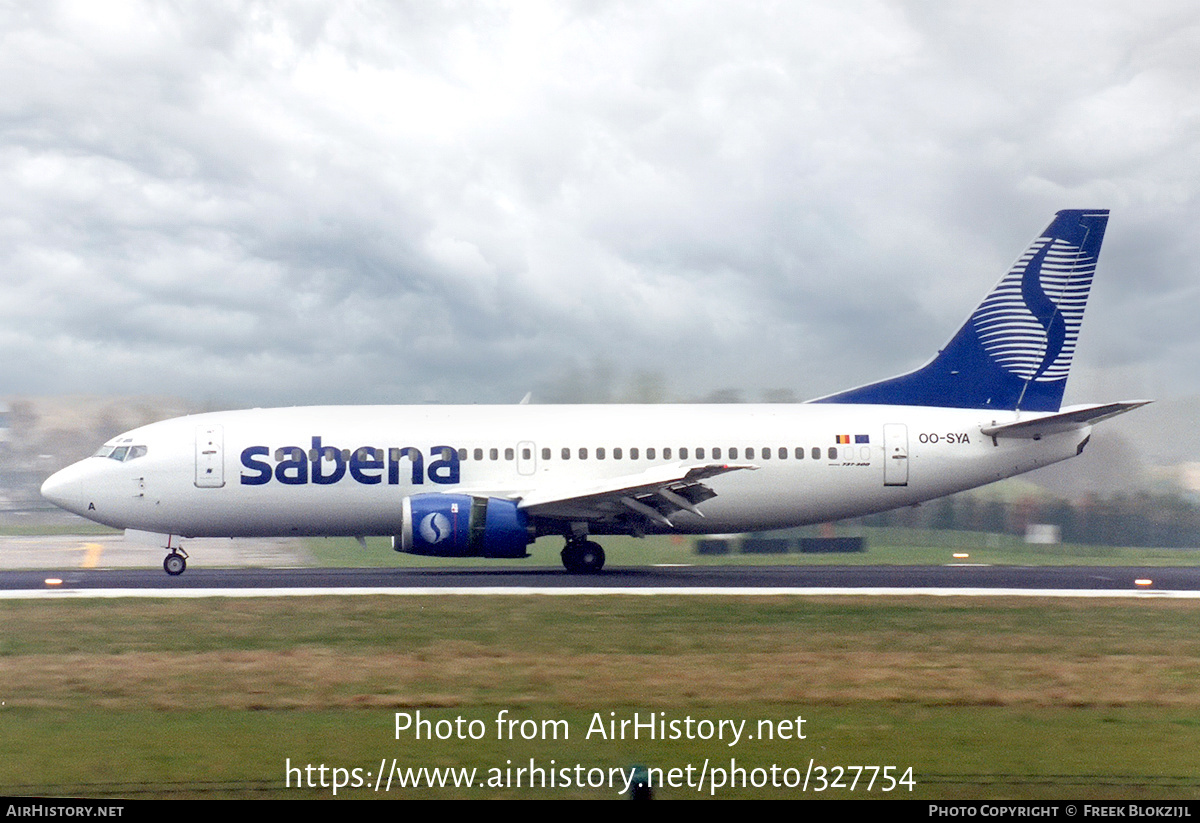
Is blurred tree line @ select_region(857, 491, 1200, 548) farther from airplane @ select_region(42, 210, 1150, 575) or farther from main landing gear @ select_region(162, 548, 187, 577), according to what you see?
main landing gear @ select_region(162, 548, 187, 577)

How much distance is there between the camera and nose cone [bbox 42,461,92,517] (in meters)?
26.8

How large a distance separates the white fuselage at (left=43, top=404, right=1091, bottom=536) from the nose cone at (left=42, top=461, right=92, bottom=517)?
3 cm

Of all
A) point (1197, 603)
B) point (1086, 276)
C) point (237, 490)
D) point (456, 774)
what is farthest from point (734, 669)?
point (1086, 276)

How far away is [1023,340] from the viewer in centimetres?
2867

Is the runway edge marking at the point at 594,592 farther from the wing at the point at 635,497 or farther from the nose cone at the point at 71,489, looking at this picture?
the nose cone at the point at 71,489

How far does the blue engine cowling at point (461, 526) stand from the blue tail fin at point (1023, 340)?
8368 mm

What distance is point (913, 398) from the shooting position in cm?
2842

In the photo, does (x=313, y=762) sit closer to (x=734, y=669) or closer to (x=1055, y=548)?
(x=734, y=669)

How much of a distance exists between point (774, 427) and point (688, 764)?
1881 cm

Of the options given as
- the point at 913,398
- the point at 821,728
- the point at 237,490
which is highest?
the point at 913,398

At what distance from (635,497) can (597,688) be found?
1330cm

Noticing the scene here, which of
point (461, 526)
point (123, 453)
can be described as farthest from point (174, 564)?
point (461, 526)

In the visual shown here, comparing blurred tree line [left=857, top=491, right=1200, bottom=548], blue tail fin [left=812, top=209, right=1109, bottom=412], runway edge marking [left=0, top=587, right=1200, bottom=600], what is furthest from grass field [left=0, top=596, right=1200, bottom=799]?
blurred tree line [left=857, top=491, right=1200, bottom=548]

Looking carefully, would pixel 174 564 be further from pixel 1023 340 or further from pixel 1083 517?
pixel 1083 517
